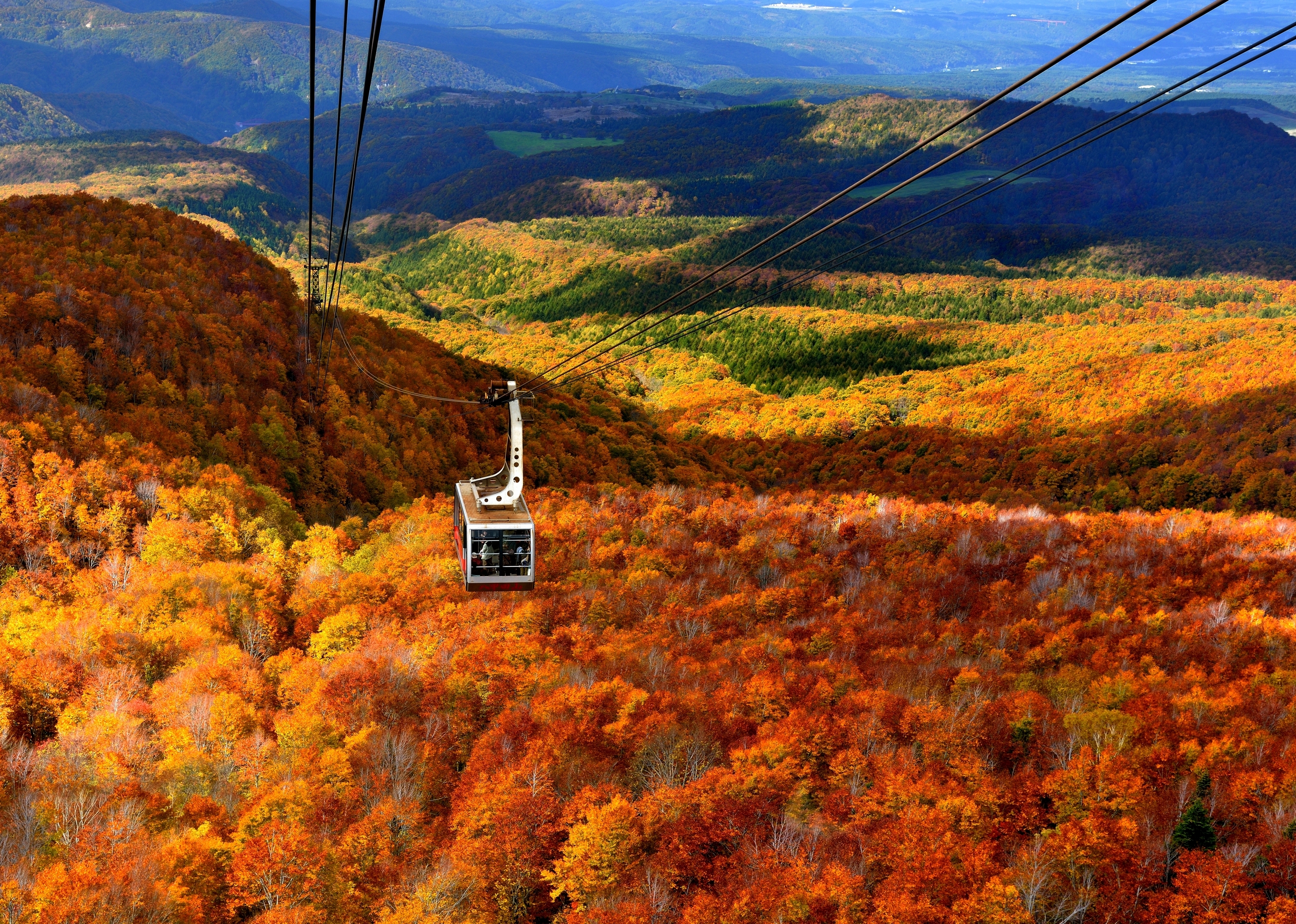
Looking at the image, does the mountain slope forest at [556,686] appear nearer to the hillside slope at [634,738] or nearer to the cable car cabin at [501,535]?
the hillside slope at [634,738]

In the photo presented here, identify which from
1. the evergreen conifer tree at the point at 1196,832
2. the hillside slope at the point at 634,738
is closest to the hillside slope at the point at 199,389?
the hillside slope at the point at 634,738

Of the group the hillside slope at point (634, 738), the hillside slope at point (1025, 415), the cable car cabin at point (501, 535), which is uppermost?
the cable car cabin at point (501, 535)

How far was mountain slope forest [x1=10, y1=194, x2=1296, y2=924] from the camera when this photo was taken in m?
37.1

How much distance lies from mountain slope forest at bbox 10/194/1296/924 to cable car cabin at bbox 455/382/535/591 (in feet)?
50.3

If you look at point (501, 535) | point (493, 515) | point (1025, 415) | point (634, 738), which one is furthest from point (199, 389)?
point (1025, 415)

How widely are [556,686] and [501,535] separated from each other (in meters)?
25.4

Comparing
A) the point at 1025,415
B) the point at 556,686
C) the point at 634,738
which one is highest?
the point at 1025,415

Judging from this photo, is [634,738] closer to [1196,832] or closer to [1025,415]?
[1196,832]

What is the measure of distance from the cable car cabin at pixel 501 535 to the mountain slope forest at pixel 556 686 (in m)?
15.3

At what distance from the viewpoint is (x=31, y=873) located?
36.2 m

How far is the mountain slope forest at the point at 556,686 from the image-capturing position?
122 feet

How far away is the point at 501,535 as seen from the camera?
29.5m

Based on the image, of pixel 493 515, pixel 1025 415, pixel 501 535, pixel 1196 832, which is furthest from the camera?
pixel 1025 415

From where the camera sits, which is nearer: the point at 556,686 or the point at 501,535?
the point at 501,535
